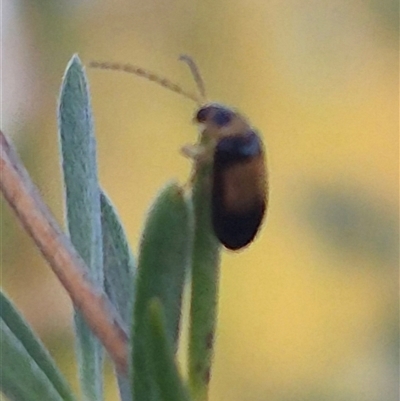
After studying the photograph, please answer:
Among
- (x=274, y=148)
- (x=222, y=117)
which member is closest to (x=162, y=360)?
(x=222, y=117)

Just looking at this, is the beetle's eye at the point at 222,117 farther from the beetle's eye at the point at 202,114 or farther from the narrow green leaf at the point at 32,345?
the narrow green leaf at the point at 32,345

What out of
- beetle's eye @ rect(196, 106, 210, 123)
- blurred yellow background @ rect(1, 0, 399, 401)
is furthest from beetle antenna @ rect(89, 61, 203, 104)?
→ blurred yellow background @ rect(1, 0, 399, 401)

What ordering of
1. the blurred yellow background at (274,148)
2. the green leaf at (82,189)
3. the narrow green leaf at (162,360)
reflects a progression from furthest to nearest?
1. the blurred yellow background at (274,148)
2. the green leaf at (82,189)
3. the narrow green leaf at (162,360)

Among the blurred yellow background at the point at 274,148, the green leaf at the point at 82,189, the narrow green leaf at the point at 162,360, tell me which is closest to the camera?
the narrow green leaf at the point at 162,360

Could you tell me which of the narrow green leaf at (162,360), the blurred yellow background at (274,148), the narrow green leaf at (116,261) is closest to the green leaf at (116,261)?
the narrow green leaf at (116,261)

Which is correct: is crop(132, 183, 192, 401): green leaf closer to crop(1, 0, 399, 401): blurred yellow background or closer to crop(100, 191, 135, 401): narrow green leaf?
crop(100, 191, 135, 401): narrow green leaf

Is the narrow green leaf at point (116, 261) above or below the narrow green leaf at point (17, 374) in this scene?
above

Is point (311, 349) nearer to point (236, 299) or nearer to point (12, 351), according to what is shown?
point (236, 299)

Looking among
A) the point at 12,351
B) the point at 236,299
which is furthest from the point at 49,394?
the point at 236,299
